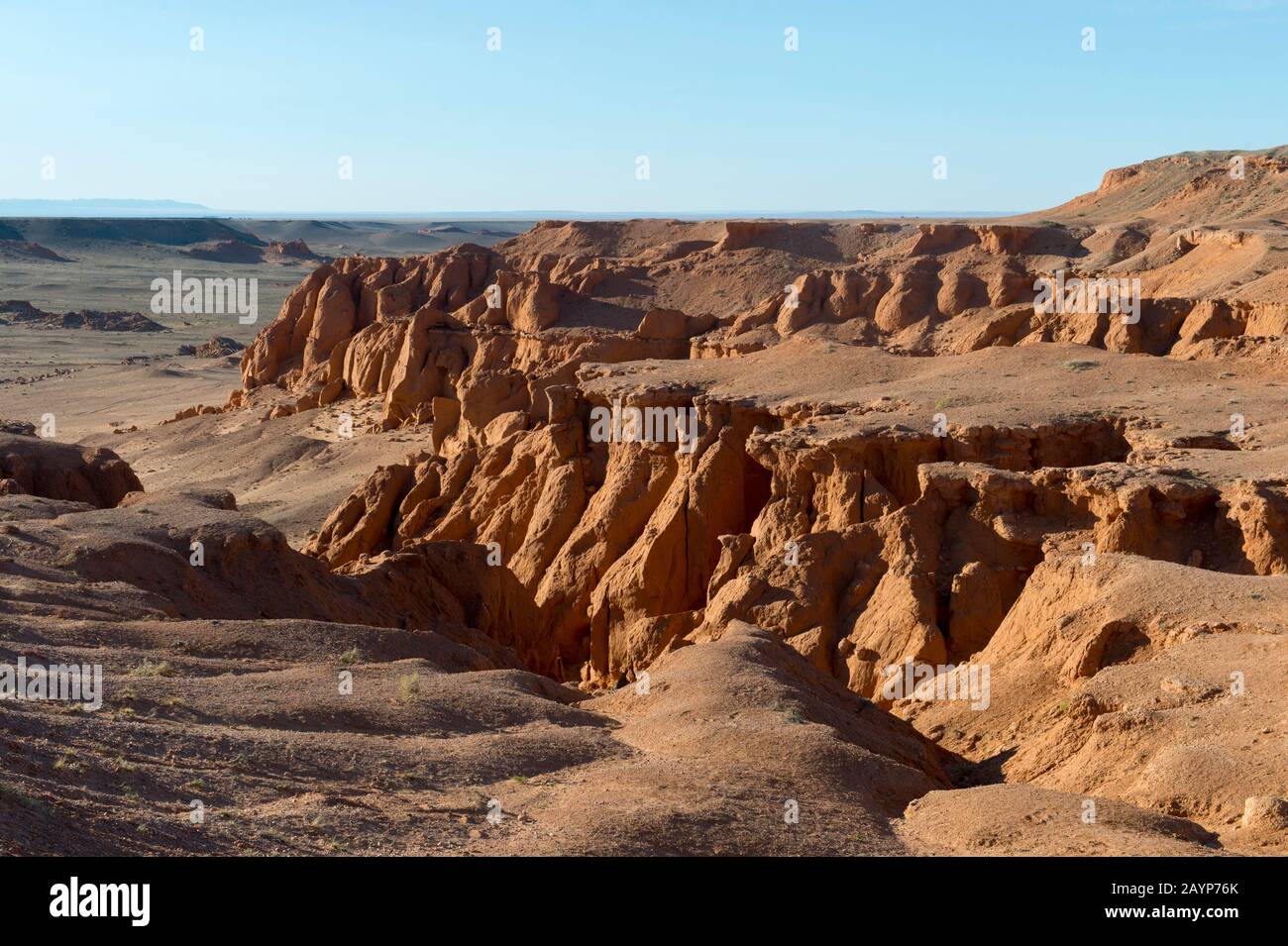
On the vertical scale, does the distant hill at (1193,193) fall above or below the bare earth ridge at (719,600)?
above

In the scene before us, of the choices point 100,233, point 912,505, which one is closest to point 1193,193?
point 912,505

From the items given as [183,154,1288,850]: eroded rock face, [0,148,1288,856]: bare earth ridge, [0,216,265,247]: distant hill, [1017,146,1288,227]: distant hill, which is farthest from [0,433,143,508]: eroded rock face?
[0,216,265,247]: distant hill

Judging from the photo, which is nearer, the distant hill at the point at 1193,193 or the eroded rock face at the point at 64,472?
the eroded rock face at the point at 64,472

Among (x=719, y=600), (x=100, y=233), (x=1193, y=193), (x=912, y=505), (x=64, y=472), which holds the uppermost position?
(x=100, y=233)

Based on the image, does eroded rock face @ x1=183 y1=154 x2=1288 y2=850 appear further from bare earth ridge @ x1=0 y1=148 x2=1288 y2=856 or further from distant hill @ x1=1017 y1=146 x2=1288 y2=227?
distant hill @ x1=1017 y1=146 x2=1288 y2=227

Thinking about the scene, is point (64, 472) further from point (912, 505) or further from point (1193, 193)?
point (1193, 193)

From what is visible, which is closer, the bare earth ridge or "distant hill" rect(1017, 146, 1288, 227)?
the bare earth ridge

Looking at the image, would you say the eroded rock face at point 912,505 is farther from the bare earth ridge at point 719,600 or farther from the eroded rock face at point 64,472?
the eroded rock face at point 64,472

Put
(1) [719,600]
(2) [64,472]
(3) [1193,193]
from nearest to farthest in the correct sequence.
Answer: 1. (1) [719,600]
2. (2) [64,472]
3. (3) [1193,193]

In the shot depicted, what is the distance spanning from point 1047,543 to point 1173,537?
1758mm

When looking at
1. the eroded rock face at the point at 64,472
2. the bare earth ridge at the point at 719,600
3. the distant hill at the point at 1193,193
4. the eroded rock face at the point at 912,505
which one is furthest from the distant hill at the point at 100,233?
the eroded rock face at the point at 64,472

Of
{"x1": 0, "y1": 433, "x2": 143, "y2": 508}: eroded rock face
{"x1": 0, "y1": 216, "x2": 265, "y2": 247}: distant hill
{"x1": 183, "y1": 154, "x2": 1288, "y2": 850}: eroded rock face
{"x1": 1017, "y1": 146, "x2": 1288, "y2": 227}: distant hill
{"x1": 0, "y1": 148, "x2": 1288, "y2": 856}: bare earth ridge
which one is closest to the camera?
{"x1": 0, "y1": 148, "x2": 1288, "y2": 856}: bare earth ridge

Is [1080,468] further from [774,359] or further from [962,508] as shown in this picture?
[774,359]

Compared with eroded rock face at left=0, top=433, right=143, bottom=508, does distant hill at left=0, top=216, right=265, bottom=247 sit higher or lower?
higher
